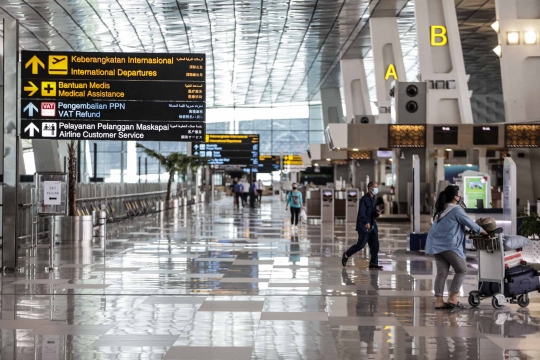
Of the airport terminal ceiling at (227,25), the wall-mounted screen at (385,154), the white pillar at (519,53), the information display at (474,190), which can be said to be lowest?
the information display at (474,190)

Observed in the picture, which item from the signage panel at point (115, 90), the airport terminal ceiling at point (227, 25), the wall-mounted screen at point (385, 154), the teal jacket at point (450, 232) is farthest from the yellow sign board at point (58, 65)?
the wall-mounted screen at point (385, 154)

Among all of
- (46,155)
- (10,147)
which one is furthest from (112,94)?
(46,155)

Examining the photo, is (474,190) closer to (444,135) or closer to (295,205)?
(444,135)

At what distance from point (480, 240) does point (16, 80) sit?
938 cm

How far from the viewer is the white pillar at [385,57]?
37.4 metres

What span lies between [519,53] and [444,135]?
4721 millimetres

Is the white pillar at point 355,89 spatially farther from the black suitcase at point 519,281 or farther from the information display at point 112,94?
the black suitcase at point 519,281

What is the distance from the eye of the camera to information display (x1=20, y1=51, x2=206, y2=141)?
17.9 metres

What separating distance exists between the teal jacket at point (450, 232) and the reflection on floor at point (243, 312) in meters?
0.83

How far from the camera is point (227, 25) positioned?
3800cm

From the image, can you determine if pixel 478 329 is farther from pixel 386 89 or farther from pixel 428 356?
pixel 386 89

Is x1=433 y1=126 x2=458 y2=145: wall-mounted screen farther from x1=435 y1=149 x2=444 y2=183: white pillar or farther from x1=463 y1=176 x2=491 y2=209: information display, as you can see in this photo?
x1=463 y1=176 x2=491 y2=209: information display

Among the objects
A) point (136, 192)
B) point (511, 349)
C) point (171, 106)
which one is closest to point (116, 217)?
point (136, 192)

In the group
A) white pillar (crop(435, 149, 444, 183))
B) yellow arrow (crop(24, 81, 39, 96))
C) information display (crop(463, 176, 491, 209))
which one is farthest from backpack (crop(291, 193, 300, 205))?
yellow arrow (crop(24, 81, 39, 96))
